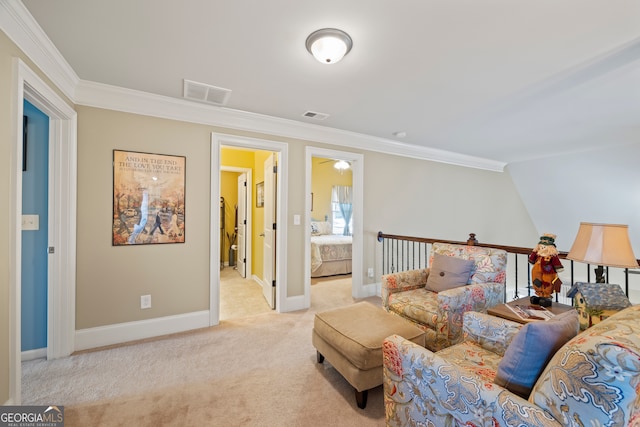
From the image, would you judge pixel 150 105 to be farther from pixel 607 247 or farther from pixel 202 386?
pixel 607 247

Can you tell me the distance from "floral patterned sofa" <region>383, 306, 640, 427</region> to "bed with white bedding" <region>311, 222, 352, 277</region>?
3.83 m

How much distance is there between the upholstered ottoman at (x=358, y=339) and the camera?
1695 millimetres

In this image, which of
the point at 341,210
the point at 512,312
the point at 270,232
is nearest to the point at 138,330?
the point at 270,232

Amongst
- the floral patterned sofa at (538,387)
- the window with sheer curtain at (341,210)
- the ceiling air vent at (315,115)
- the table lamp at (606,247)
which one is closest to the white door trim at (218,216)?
the ceiling air vent at (315,115)

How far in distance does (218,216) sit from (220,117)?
3.61ft

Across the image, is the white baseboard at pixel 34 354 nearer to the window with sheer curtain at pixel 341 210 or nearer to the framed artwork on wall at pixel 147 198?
the framed artwork on wall at pixel 147 198

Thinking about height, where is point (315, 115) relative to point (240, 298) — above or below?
above

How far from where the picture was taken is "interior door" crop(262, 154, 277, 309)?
3.48 meters

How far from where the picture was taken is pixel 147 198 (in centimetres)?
268

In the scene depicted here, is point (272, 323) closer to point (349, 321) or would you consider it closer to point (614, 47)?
point (349, 321)

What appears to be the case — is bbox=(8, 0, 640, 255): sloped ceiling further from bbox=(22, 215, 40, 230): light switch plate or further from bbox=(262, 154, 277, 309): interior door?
bbox=(22, 215, 40, 230): light switch plate

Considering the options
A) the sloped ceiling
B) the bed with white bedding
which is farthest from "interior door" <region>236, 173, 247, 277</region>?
the sloped ceiling

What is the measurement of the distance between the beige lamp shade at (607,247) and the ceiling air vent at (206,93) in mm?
3080

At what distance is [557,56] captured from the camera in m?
1.98
